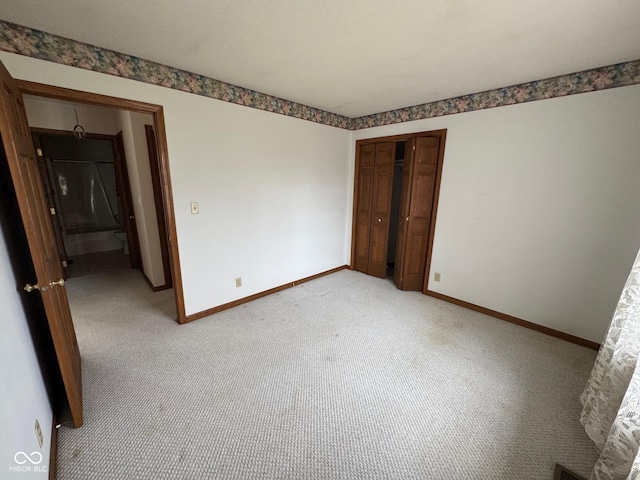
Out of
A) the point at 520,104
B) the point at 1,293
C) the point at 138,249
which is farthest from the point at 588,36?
the point at 138,249

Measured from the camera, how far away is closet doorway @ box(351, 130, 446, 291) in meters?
3.14

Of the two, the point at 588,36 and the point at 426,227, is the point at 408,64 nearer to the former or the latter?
the point at 588,36

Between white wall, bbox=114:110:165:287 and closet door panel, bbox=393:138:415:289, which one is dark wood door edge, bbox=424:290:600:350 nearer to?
closet door panel, bbox=393:138:415:289

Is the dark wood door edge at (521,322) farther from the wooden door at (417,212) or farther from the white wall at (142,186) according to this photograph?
the white wall at (142,186)

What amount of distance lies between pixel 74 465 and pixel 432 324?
2.84 m

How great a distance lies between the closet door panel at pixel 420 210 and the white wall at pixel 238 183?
121 cm

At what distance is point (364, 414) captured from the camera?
1.62 meters

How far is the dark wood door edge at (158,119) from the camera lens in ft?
5.65

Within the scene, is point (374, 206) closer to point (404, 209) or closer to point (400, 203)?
point (400, 203)

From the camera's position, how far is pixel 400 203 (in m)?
3.57

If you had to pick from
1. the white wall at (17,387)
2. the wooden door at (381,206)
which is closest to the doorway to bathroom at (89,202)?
the white wall at (17,387)

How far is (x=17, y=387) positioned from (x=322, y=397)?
1.54 metres

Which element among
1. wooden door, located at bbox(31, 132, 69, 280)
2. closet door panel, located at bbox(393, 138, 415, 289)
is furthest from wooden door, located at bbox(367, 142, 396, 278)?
wooden door, located at bbox(31, 132, 69, 280)

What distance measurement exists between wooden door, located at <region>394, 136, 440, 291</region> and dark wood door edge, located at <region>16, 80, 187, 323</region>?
8.96 feet
